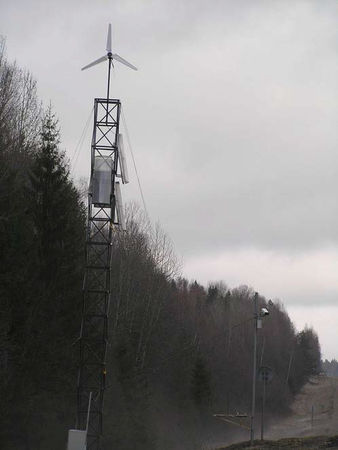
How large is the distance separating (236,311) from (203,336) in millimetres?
19222

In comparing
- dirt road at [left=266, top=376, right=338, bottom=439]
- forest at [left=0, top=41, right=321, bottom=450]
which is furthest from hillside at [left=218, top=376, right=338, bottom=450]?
forest at [left=0, top=41, right=321, bottom=450]

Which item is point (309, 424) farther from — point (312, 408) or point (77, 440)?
point (77, 440)

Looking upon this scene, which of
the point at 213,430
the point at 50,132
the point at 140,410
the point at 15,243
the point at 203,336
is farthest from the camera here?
the point at 203,336

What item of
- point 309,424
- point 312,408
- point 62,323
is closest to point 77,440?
point 62,323

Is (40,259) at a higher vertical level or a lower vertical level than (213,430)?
higher

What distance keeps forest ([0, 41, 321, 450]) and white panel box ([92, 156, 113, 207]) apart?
127 inches

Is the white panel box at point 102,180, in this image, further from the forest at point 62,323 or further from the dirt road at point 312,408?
the dirt road at point 312,408

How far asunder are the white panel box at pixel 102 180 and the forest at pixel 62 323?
3.22 meters

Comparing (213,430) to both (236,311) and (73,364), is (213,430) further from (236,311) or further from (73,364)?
(236,311)

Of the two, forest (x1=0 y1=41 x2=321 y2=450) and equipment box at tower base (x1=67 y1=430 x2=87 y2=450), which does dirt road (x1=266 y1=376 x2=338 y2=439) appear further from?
equipment box at tower base (x1=67 y1=430 x2=87 y2=450)

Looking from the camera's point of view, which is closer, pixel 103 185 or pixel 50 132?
pixel 103 185

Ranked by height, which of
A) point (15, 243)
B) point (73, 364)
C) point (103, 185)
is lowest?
point (73, 364)

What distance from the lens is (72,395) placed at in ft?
113

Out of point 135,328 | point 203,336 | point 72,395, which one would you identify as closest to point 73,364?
point 72,395
